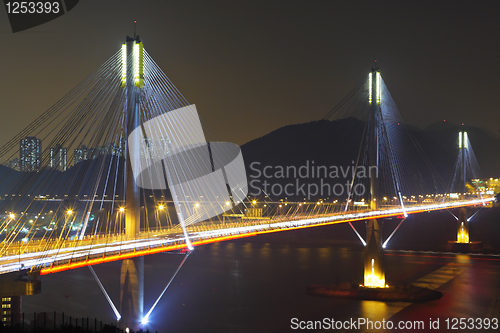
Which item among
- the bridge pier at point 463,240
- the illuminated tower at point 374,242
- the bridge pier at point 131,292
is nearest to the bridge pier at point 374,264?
the illuminated tower at point 374,242

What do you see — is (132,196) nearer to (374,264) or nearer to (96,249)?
(96,249)

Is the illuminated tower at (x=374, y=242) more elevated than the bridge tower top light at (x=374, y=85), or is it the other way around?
the bridge tower top light at (x=374, y=85)

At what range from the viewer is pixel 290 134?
10000 cm

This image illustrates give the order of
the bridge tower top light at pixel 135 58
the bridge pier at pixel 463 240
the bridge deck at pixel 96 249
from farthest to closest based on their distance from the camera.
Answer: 1. the bridge pier at pixel 463 240
2. the bridge tower top light at pixel 135 58
3. the bridge deck at pixel 96 249

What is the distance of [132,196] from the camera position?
47.4 ft

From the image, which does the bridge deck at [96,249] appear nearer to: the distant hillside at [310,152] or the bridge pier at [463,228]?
the bridge pier at [463,228]

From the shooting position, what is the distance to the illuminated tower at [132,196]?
47.6 ft

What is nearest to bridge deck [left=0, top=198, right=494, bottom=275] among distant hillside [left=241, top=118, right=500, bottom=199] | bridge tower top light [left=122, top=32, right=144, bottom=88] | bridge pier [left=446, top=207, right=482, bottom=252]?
bridge tower top light [left=122, top=32, right=144, bottom=88]

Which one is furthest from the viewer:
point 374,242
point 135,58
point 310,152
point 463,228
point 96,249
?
point 310,152

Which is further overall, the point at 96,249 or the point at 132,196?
the point at 132,196

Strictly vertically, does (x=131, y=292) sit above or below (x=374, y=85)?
below

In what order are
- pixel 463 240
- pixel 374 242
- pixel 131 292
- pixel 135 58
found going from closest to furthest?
pixel 131 292 < pixel 135 58 < pixel 374 242 < pixel 463 240

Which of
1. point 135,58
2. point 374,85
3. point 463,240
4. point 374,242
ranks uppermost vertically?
point 374,85

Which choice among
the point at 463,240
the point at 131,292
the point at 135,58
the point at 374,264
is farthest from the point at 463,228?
the point at 135,58
